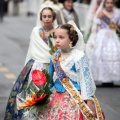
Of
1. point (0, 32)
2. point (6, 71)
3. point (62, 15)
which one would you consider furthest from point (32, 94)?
point (0, 32)

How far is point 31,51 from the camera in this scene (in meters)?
7.91

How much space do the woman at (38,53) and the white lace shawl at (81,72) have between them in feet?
5.31

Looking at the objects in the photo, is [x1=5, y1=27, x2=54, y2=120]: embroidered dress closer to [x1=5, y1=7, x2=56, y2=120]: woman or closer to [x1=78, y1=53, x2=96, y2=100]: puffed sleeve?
[x1=5, y1=7, x2=56, y2=120]: woman

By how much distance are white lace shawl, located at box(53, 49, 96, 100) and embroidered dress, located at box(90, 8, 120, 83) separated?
5.66 meters

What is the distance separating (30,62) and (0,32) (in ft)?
52.7

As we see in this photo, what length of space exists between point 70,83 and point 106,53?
5.80 metres

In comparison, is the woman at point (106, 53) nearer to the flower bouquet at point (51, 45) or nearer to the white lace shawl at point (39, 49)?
the white lace shawl at point (39, 49)

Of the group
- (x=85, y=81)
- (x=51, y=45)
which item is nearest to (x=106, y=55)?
(x=51, y=45)

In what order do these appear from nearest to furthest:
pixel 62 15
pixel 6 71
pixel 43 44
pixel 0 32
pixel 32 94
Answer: pixel 32 94 → pixel 43 44 → pixel 62 15 → pixel 6 71 → pixel 0 32

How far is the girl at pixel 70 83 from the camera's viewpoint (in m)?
5.91

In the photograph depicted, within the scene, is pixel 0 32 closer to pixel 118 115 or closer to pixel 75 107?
pixel 118 115

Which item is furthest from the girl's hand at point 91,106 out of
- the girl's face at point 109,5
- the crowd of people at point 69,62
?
the girl's face at point 109,5

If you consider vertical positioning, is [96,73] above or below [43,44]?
below

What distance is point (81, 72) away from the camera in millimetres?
5914
